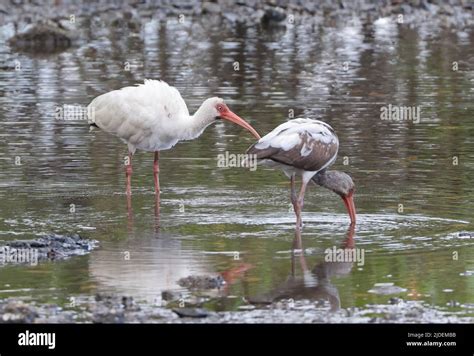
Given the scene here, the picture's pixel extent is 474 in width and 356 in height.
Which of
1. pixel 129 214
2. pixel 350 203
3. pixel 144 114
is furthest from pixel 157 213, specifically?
pixel 350 203

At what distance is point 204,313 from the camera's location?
906 cm

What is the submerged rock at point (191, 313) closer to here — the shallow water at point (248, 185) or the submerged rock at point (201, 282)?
the shallow water at point (248, 185)

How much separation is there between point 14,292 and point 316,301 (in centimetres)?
221

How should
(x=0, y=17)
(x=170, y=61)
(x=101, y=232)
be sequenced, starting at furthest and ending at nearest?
(x=0, y=17), (x=170, y=61), (x=101, y=232)

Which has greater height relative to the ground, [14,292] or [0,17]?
[0,17]

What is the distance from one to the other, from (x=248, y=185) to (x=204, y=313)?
5.28m

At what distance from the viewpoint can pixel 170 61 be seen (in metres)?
25.8

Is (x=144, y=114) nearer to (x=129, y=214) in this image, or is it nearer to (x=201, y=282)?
(x=129, y=214)

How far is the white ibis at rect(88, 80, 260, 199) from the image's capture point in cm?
1374

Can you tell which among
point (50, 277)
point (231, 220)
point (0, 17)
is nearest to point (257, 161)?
point (231, 220)

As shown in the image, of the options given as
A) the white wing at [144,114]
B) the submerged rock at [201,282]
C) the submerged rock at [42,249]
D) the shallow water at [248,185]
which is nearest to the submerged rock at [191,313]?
the shallow water at [248,185]

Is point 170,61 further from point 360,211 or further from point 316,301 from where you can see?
point 316,301

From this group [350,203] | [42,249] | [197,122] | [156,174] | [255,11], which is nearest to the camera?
[42,249]
